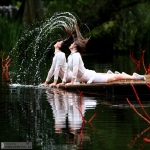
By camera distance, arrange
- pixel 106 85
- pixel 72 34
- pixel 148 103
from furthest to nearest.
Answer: pixel 72 34 → pixel 106 85 → pixel 148 103

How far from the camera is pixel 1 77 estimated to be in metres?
26.7

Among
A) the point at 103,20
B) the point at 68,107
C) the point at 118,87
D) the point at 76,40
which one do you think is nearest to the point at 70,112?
the point at 68,107

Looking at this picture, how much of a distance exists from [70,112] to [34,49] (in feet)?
→ 62.9

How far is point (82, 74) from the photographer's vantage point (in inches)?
818

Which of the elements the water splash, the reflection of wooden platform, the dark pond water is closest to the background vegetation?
the water splash

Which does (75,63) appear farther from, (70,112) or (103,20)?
(103,20)

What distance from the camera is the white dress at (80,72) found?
2042 centimetres

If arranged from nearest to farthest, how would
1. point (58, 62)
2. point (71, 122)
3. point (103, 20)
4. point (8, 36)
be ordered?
point (71, 122)
point (58, 62)
point (8, 36)
point (103, 20)

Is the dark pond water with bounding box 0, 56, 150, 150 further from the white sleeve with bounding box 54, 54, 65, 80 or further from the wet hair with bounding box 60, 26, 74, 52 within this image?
the wet hair with bounding box 60, 26, 74, 52

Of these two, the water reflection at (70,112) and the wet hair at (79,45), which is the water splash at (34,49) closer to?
the wet hair at (79,45)

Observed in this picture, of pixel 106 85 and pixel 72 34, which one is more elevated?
pixel 72 34

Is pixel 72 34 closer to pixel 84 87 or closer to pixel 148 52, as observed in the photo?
pixel 84 87

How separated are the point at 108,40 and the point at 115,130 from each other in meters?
39.5

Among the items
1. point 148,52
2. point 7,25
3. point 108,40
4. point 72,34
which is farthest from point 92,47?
point 72,34
